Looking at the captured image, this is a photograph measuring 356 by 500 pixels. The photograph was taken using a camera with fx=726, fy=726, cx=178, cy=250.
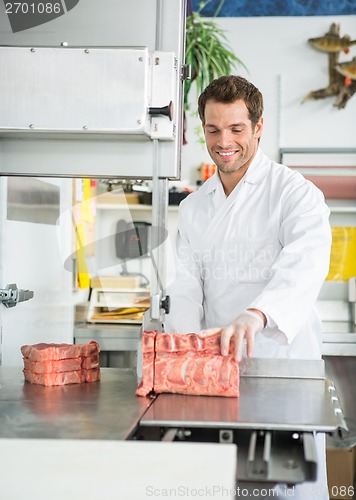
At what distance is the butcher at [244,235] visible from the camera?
2086 mm

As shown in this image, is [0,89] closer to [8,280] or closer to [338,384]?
[8,280]

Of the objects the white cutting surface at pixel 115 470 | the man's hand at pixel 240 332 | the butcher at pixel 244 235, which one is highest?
the butcher at pixel 244 235

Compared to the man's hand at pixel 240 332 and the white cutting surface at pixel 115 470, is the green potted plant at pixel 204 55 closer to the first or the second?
the man's hand at pixel 240 332

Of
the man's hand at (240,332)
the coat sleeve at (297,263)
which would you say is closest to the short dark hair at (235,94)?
the coat sleeve at (297,263)

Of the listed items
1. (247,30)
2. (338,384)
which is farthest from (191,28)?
(338,384)

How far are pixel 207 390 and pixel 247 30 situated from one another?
334 centimetres

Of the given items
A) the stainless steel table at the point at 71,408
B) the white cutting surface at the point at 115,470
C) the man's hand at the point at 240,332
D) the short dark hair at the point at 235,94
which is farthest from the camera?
the short dark hair at the point at 235,94

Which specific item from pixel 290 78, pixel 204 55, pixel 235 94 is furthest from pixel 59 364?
pixel 290 78

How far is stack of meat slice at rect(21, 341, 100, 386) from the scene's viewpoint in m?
1.91

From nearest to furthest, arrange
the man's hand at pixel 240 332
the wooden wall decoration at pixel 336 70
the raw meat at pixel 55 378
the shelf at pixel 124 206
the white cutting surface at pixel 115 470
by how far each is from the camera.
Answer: the white cutting surface at pixel 115 470 → the man's hand at pixel 240 332 → the raw meat at pixel 55 378 → the shelf at pixel 124 206 → the wooden wall decoration at pixel 336 70

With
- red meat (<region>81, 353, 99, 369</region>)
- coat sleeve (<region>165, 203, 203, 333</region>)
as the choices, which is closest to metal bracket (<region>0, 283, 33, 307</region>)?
red meat (<region>81, 353, 99, 369</region>)

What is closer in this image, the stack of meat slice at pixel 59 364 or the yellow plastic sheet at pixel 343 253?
the stack of meat slice at pixel 59 364

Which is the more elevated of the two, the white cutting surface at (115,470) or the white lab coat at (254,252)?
the white lab coat at (254,252)

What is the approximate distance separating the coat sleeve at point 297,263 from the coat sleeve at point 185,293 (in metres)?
0.34
